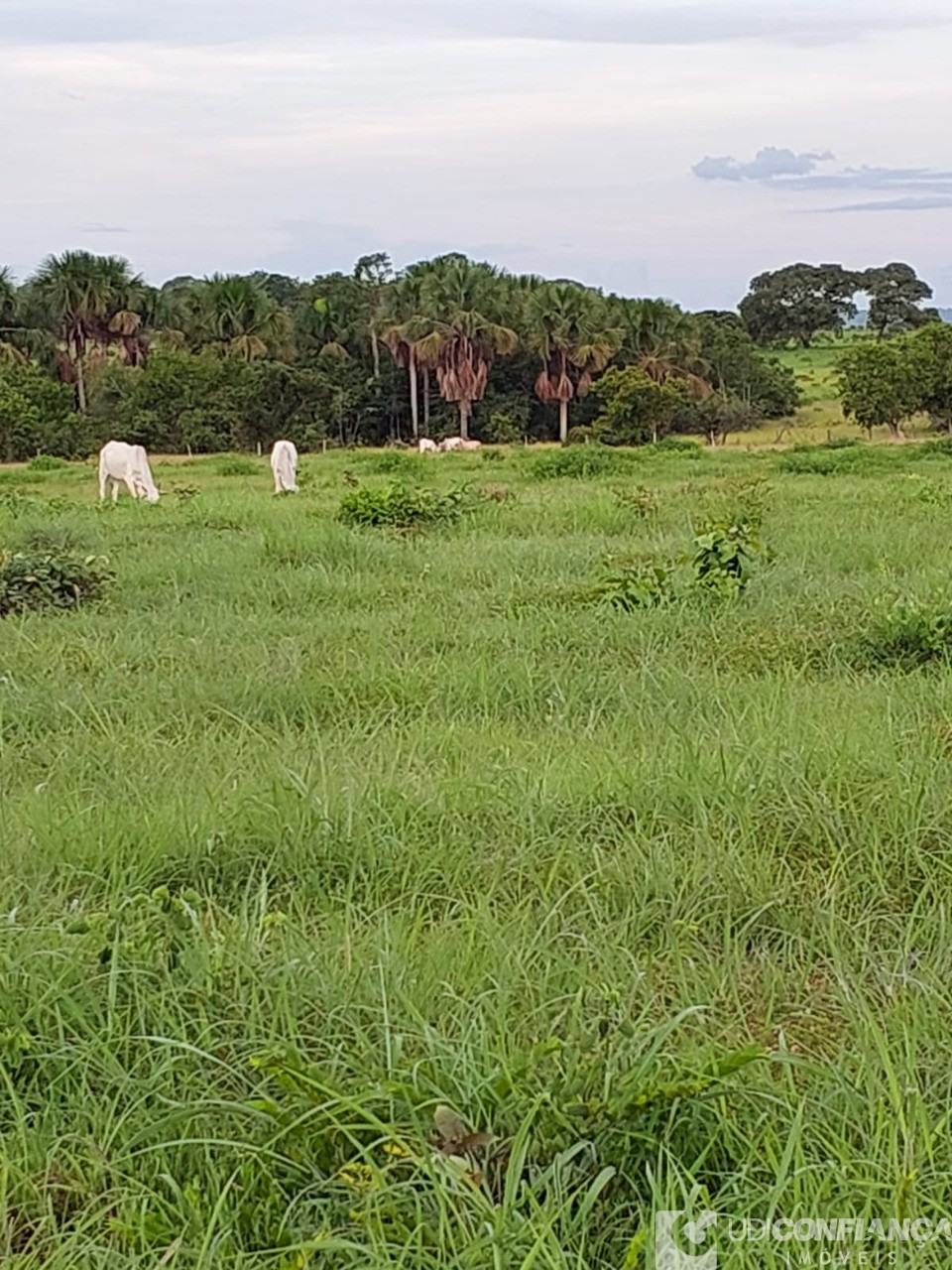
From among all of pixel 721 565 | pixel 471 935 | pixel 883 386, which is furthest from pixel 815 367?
pixel 471 935

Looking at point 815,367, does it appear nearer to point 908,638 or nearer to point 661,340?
point 661,340

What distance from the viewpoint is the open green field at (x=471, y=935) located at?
156 centimetres

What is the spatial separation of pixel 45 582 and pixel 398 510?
11.7 feet

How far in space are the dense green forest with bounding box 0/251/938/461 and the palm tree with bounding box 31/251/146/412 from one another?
1.8 inches

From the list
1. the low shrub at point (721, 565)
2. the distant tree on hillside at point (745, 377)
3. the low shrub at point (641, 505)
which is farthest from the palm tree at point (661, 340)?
the low shrub at point (721, 565)

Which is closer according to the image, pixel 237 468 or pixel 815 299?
pixel 237 468

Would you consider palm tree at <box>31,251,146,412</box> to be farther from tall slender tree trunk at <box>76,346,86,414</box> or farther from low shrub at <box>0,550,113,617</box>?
low shrub at <box>0,550,113,617</box>

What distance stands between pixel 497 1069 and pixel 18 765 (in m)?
2.04

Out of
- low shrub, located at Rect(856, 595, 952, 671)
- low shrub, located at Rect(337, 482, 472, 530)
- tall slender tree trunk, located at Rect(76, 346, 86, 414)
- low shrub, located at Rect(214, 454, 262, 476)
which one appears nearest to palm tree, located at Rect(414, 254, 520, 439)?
tall slender tree trunk, located at Rect(76, 346, 86, 414)

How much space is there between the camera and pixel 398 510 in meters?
8.83

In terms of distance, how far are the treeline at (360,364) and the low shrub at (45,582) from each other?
22084mm

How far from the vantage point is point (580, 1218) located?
1.50 metres

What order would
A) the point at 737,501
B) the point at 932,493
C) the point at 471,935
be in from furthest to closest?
the point at 932,493 → the point at 737,501 → the point at 471,935

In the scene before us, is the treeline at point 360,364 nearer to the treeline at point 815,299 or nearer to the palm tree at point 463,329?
the palm tree at point 463,329
